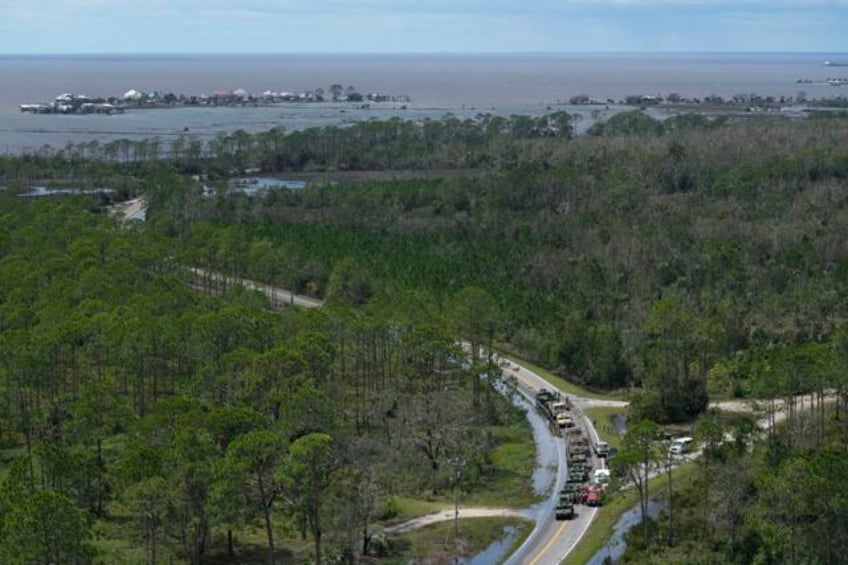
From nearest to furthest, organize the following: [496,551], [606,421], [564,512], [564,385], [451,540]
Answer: [496,551], [451,540], [564,512], [606,421], [564,385]

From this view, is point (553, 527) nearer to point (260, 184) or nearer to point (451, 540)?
point (451, 540)

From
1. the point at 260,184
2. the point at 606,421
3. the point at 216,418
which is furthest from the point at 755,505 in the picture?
the point at 260,184

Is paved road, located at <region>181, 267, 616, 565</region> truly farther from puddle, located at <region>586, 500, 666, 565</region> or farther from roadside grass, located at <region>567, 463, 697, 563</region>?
puddle, located at <region>586, 500, 666, 565</region>

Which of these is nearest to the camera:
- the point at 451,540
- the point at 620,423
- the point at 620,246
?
the point at 451,540

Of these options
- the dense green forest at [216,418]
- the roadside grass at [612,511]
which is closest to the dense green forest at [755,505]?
the roadside grass at [612,511]

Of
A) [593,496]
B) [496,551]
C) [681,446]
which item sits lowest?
[496,551]

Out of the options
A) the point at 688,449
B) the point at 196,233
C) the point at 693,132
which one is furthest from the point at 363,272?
the point at 693,132

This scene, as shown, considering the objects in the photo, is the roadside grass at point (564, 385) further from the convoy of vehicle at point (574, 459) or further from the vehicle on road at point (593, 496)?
the vehicle on road at point (593, 496)

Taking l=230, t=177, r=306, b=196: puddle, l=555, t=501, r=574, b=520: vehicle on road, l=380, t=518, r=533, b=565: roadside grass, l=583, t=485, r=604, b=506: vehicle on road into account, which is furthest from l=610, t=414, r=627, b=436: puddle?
l=230, t=177, r=306, b=196: puddle
